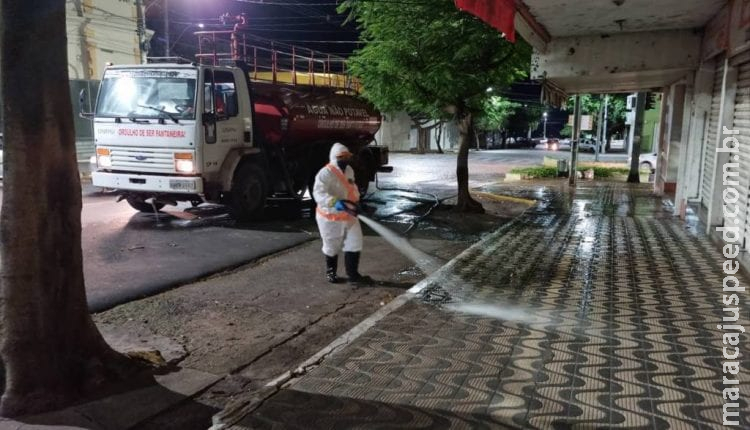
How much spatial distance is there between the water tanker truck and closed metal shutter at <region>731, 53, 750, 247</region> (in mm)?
7509

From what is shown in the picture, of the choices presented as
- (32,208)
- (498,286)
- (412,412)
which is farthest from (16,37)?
(498,286)

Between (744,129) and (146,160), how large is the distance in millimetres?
8837

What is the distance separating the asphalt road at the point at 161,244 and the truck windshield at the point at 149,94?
6.09 feet

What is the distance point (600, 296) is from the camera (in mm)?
5625

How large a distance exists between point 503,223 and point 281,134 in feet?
15.5

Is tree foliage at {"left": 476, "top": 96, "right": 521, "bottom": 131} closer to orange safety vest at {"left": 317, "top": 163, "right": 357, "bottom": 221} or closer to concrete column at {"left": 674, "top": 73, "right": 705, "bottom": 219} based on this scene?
concrete column at {"left": 674, "top": 73, "right": 705, "bottom": 219}

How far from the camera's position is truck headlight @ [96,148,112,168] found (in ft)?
31.2

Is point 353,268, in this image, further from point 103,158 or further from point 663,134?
point 663,134

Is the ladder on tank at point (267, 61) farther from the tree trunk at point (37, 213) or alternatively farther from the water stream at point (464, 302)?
the tree trunk at point (37, 213)

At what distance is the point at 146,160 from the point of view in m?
9.18

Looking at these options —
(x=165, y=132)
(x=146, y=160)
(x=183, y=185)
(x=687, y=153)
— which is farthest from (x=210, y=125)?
(x=687, y=153)

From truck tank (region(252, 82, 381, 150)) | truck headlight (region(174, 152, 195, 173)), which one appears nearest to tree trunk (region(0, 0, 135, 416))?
truck headlight (region(174, 152, 195, 173))

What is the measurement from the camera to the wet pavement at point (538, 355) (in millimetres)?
3273

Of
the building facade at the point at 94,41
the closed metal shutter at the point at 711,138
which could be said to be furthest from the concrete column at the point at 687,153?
the building facade at the point at 94,41
